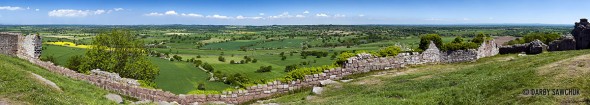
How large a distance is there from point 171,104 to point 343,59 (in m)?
11.2

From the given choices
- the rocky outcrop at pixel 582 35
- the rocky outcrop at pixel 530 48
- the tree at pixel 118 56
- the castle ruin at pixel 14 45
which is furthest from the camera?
the tree at pixel 118 56

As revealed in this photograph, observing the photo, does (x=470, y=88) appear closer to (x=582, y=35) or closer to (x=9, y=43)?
(x=582, y=35)

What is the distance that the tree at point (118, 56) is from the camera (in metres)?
58.5

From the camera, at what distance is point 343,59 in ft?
94.4

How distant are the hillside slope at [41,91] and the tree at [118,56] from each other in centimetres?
3631

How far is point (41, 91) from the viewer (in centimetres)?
1836

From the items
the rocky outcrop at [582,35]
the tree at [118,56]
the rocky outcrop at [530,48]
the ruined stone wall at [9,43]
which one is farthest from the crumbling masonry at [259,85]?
the tree at [118,56]

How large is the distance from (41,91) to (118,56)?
143ft

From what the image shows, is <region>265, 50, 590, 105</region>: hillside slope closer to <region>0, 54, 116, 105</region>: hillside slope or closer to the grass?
<region>0, 54, 116, 105</region>: hillside slope

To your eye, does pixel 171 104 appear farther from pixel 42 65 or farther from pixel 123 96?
pixel 42 65

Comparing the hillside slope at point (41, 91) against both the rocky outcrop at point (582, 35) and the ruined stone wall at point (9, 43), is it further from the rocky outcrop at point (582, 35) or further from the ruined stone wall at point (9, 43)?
the rocky outcrop at point (582, 35)

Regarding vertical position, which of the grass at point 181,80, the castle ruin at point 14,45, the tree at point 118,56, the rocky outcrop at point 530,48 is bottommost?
the grass at point 181,80

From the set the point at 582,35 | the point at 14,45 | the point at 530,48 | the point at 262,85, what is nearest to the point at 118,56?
the point at 14,45

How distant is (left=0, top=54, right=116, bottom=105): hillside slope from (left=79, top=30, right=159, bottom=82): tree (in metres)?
36.3
